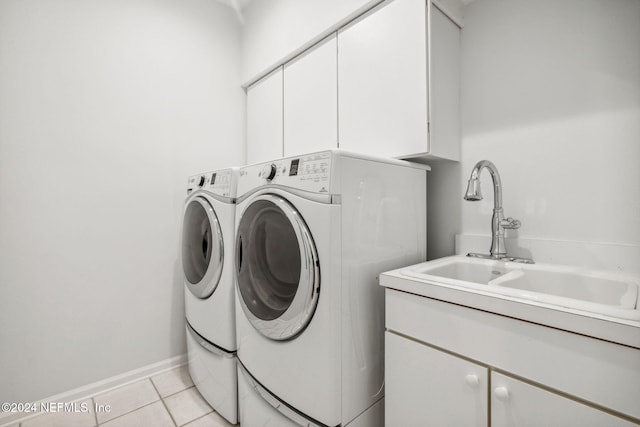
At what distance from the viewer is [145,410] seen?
1575 millimetres

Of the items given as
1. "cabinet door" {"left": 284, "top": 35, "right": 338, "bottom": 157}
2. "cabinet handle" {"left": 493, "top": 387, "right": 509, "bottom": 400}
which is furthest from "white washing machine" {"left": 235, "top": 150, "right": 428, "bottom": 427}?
"cabinet door" {"left": 284, "top": 35, "right": 338, "bottom": 157}

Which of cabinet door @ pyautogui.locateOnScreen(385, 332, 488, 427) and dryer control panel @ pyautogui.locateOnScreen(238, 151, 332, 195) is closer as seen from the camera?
cabinet door @ pyautogui.locateOnScreen(385, 332, 488, 427)

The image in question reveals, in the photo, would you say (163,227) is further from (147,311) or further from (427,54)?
(427,54)

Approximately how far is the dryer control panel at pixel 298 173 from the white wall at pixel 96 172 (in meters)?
1.08

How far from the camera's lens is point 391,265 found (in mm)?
1247

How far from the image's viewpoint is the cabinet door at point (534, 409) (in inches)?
26.3

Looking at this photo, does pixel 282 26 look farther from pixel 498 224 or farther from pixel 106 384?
pixel 106 384

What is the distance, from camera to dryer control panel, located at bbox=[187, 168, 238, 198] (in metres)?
1.43

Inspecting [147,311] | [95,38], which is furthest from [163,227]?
[95,38]

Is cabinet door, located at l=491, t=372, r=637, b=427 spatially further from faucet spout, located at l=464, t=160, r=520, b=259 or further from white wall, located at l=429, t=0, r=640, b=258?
white wall, located at l=429, t=0, r=640, b=258

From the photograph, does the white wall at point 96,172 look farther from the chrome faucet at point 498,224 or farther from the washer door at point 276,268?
the chrome faucet at point 498,224

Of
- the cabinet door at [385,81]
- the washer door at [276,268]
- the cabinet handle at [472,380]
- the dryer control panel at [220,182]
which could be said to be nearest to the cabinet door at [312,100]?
the cabinet door at [385,81]

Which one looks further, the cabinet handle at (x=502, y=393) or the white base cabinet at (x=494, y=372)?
the cabinet handle at (x=502, y=393)

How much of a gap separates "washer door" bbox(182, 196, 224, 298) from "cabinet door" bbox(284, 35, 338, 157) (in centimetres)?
68
